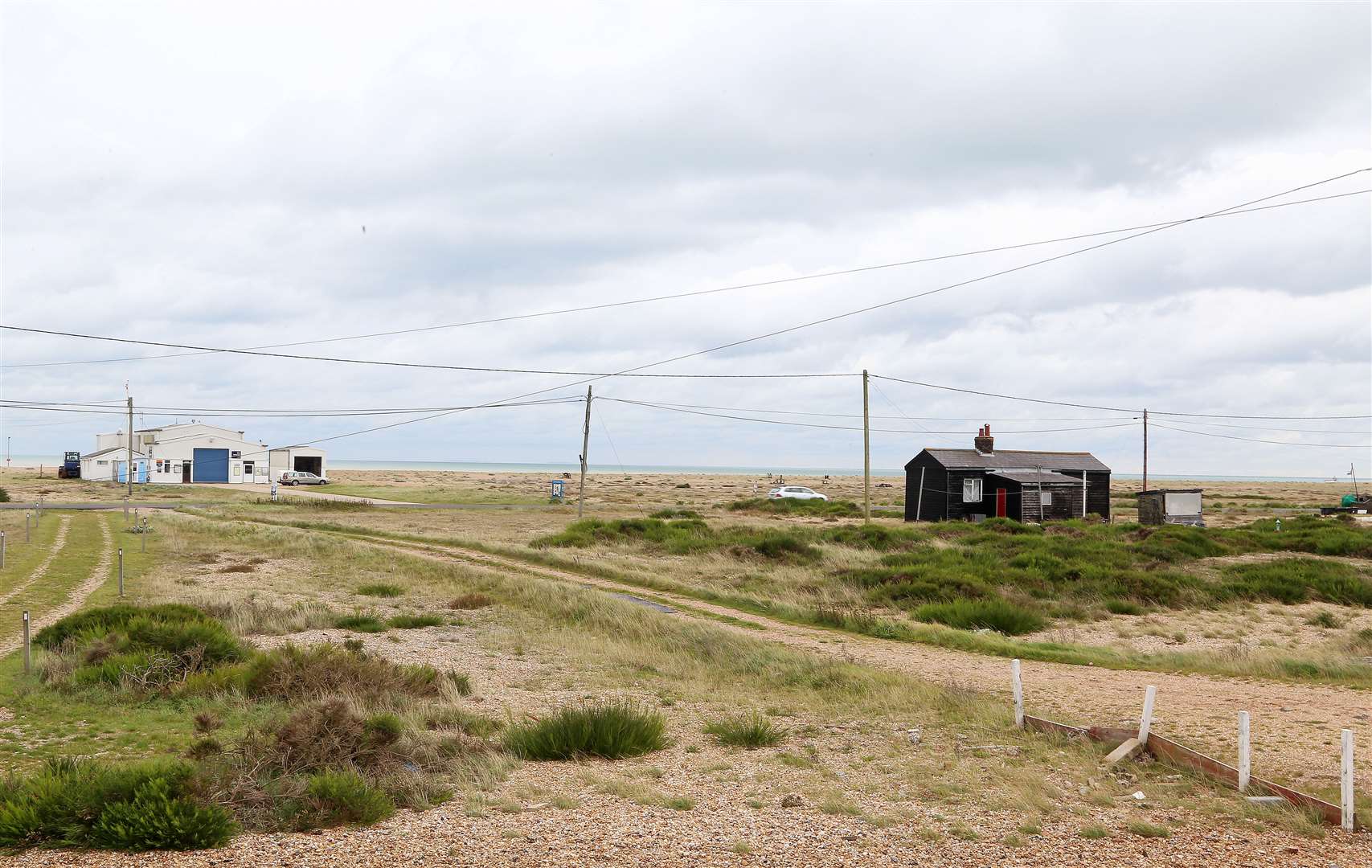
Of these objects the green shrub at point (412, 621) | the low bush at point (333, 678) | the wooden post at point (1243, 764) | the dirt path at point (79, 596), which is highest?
the wooden post at point (1243, 764)

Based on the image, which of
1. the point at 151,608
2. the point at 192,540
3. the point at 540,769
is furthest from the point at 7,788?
the point at 192,540

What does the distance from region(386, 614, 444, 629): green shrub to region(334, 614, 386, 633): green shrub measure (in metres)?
0.23

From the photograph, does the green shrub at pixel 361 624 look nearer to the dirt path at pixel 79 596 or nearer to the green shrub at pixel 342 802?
the dirt path at pixel 79 596

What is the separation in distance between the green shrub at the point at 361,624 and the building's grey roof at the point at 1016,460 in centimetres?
3526

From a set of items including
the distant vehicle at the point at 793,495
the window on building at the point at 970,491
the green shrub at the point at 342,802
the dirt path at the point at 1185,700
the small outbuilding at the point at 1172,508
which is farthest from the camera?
the distant vehicle at the point at 793,495

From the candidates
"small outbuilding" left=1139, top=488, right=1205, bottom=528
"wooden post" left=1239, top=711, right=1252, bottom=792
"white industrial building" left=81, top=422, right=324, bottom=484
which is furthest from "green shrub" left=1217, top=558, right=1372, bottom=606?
"white industrial building" left=81, top=422, right=324, bottom=484

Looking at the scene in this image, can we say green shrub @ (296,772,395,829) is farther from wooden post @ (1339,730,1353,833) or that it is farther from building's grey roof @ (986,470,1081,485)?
building's grey roof @ (986,470,1081,485)

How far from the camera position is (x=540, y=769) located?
1001 centimetres

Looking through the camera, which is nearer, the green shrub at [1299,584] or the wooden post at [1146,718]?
the wooden post at [1146,718]

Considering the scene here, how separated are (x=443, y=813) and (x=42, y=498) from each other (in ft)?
233

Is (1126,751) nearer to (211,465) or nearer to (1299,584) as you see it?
(1299,584)

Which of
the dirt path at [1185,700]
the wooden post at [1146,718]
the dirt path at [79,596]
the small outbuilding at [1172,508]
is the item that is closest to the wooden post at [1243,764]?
the dirt path at [1185,700]

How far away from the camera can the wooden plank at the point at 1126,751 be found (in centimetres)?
959

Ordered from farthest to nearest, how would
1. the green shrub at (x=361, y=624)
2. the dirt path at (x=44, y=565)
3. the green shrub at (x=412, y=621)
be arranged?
the dirt path at (x=44, y=565) < the green shrub at (x=412, y=621) < the green shrub at (x=361, y=624)
